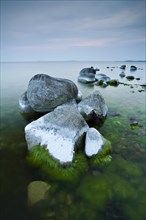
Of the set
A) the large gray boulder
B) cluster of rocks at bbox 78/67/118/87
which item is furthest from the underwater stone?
cluster of rocks at bbox 78/67/118/87

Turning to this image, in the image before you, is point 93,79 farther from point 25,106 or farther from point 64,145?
point 64,145

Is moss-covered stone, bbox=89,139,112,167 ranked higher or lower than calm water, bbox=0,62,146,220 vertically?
higher

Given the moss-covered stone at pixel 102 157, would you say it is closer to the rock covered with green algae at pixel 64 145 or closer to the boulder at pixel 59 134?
the rock covered with green algae at pixel 64 145

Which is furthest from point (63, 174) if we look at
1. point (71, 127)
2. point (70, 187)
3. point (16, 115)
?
point (16, 115)

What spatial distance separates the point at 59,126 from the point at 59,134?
46 cm

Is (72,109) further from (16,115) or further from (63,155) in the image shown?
(16,115)

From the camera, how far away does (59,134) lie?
7.74 meters

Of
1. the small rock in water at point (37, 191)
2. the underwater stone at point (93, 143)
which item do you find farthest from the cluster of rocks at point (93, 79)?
the small rock in water at point (37, 191)

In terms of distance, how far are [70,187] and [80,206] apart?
848 mm

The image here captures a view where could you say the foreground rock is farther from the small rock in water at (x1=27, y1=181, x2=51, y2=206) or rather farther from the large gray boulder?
the small rock in water at (x1=27, y1=181, x2=51, y2=206)

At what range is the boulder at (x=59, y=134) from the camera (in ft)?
23.4

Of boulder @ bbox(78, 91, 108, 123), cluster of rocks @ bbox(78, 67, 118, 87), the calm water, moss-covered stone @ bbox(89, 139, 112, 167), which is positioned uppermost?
cluster of rocks @ bbox(78, 67, 118, 87)

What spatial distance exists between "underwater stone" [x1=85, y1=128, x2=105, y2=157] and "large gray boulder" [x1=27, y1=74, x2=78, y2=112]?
4607mm

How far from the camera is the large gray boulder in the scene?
11773 mm
